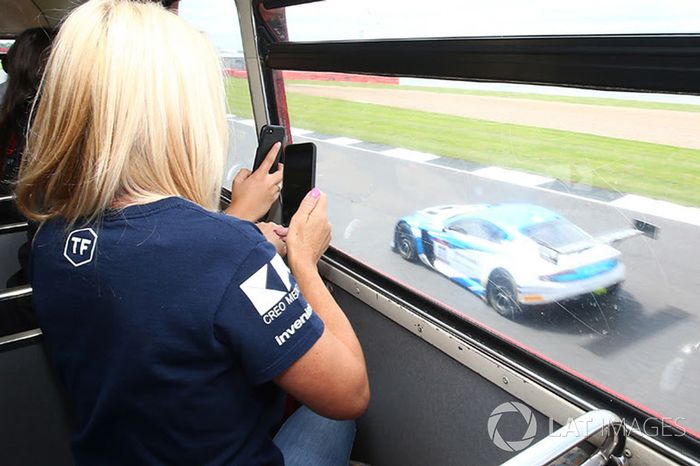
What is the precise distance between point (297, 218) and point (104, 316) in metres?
0.63

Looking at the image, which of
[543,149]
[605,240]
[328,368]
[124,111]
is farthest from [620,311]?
[124,111]

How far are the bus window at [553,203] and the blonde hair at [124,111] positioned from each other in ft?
2.60

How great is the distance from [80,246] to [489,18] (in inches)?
42.8

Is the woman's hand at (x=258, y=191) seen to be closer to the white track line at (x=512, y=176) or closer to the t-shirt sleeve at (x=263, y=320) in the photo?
the white track line at (x=512, y=176)

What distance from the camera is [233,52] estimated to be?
2.69m

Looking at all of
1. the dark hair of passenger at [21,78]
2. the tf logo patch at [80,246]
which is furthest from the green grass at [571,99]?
the dark hair of passenger at [21,78]

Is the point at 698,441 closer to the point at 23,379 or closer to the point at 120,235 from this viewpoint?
the point at 120,235

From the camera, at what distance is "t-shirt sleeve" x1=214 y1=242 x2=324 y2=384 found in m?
0.85

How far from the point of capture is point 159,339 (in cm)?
86

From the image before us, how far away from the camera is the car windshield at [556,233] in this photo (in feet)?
4.40

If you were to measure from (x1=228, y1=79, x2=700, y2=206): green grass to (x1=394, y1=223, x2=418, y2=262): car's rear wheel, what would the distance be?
0.32 metres

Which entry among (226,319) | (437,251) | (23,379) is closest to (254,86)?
(437,251)

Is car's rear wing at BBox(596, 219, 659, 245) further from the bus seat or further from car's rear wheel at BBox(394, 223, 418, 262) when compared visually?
the bus seat

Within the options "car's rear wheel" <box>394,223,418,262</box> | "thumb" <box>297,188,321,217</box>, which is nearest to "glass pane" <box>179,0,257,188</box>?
"car's rear wheel" <box>394,223,418,262</box>
